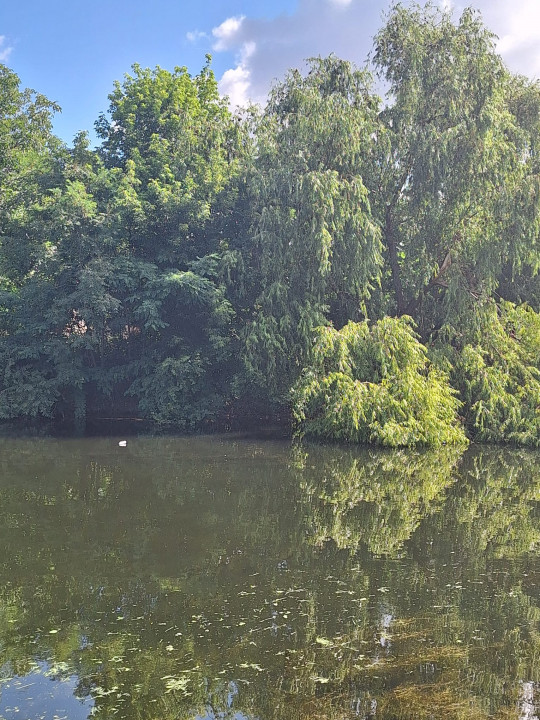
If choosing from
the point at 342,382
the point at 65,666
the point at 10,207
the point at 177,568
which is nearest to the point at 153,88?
the point at 10,207

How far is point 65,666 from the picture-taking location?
4.59m

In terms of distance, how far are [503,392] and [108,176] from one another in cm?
1280

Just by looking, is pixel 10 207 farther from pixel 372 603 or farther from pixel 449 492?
pixel 372 603

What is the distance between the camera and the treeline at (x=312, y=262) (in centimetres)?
1571

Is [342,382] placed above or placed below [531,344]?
below

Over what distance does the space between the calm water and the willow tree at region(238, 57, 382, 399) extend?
6505 mm

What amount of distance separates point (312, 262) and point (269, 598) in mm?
12297

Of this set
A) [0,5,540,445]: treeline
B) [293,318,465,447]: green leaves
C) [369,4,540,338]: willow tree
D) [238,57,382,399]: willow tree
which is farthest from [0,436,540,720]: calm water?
[369,4,540,338]: willow tree

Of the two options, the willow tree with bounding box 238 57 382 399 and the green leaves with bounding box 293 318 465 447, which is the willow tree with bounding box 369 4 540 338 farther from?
the green leaves with bounding box 293 318 465 447

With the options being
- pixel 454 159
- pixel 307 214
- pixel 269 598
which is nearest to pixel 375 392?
pixel 307 214

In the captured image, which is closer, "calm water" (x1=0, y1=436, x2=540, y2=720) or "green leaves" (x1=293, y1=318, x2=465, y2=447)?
"calm water" (x1=0, y1=436, x2=540, y2=720)

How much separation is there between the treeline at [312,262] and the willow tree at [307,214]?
6 centimetres

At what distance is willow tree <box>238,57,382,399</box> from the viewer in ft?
54.3

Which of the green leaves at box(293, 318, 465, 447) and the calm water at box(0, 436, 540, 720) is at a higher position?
the green leaves at box(293, 318, 465, 447)
